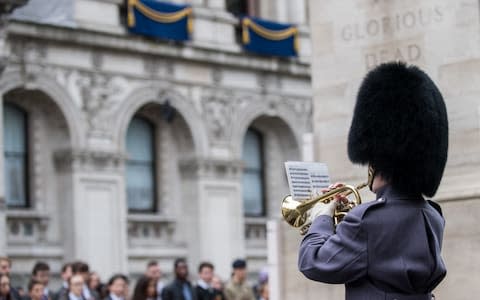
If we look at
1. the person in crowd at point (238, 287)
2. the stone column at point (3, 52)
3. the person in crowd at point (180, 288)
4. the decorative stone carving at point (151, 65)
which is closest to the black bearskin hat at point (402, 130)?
the person in crowd at point (180, 288)

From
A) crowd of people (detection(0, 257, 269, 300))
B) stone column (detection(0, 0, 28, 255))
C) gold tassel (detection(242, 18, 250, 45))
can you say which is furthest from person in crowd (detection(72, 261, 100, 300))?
gold tassel (detection(242, 18, 250, 45))

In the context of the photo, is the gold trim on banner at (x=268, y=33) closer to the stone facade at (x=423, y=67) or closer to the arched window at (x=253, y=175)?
the arched window at (x=253, y=175)

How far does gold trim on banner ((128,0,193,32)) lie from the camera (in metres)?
30.4

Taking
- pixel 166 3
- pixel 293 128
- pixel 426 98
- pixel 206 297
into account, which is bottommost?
pixel 206 297

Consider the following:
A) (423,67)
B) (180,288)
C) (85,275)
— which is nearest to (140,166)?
(180,288)

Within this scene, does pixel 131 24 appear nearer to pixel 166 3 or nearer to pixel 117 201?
pixel 166 3

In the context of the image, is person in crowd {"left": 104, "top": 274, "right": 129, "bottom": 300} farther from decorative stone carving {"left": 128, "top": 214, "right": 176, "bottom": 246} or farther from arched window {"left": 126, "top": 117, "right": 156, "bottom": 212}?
arched window {"left": 126, "top": 117, "right": 156, "bottom": 212}

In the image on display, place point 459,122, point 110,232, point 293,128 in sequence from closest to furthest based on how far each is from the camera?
point 459,122, point 110,232, point 293,128

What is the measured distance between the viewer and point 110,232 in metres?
29.4

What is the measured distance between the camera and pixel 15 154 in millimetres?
28797

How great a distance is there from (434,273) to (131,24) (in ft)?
78.5

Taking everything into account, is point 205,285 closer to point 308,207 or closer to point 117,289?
point 117,289

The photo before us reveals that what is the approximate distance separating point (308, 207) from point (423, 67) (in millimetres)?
4488

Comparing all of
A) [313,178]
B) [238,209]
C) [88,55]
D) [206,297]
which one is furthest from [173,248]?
[313,178]
